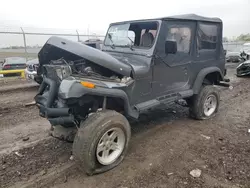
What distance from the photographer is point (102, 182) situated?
3.16 meters

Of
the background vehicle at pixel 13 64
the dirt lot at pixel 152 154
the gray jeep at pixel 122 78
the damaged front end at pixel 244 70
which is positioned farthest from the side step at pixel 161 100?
the background vehicle at pixel 13 64

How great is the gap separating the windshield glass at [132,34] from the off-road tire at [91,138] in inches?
66.7

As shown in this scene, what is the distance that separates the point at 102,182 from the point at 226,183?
1.62 metres

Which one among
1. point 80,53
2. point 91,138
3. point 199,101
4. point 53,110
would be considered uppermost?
point 80,53

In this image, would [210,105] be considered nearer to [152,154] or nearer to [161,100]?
[161,100]

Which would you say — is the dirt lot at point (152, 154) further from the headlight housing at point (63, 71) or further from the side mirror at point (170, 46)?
the side mirror at point (170, 46)

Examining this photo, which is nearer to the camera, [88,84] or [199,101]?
[88,84]

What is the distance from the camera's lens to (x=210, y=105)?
572cm

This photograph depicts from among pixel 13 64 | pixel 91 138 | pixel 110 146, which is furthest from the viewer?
pixel 13 64

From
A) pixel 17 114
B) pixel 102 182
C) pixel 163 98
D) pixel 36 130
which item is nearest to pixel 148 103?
pixel 163 98

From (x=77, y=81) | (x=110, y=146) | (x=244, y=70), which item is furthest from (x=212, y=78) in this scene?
(x=244, y=70)

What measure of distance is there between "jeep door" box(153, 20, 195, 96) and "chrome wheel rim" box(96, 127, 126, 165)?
47.8 inches

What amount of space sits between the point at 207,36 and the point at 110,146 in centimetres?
333

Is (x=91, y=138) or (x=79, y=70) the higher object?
(x=79, y=70)
